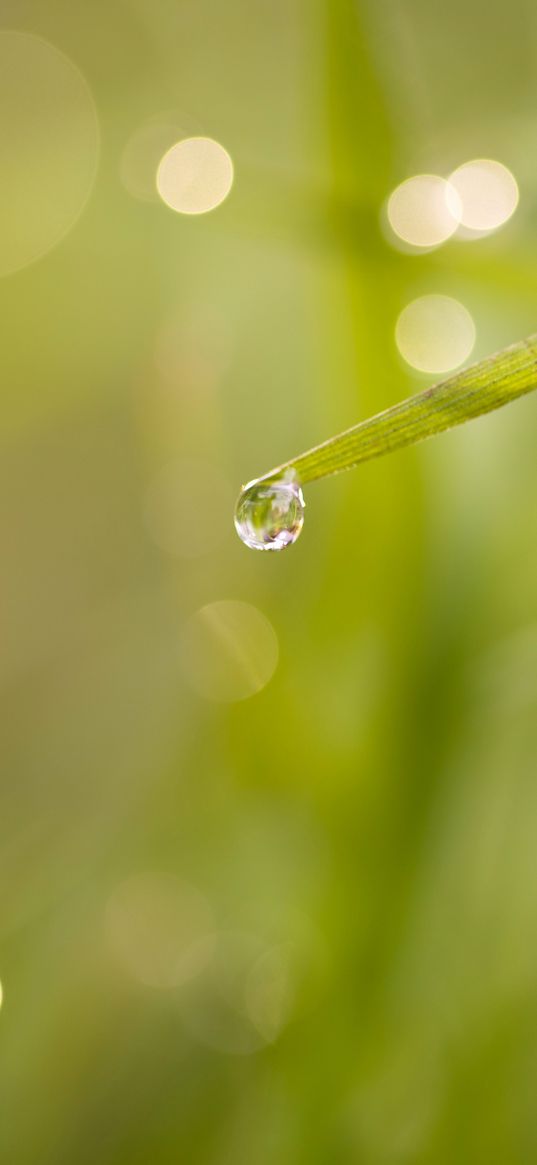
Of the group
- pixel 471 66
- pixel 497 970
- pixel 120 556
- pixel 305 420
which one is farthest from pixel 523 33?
pixel 497 970

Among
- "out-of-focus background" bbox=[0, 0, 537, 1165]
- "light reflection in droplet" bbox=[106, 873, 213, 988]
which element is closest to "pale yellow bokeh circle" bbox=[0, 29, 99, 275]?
"out-of-focus background" bbox=[0, 0, 537, 1165]

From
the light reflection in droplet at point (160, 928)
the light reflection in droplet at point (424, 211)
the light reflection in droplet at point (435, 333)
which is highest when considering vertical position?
the light reflection in droplet at point (424, 211)

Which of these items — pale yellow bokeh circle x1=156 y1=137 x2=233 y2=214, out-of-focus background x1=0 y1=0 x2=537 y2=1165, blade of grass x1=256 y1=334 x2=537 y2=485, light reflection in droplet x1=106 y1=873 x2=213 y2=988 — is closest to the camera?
blade of grass x1=256 y1=334 x2=537 y2=485

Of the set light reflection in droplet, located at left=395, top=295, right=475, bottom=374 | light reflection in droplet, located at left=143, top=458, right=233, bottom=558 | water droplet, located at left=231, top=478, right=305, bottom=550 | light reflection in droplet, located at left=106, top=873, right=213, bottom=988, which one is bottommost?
light reflection in droplet, located at left=106, top=873, right=213, bottom=988

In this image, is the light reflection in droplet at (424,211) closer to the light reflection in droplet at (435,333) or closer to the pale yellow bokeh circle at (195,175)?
the light reflection in droplet at (435,333)

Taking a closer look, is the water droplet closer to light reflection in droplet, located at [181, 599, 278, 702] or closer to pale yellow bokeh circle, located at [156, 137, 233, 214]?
light reflection in droplet, located at [181, 599, 278, 702]

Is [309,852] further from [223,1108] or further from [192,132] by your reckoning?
[192,132]

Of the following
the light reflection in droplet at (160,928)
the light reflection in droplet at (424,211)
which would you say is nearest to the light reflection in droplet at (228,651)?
the light reflection in droplet at (160,928)
